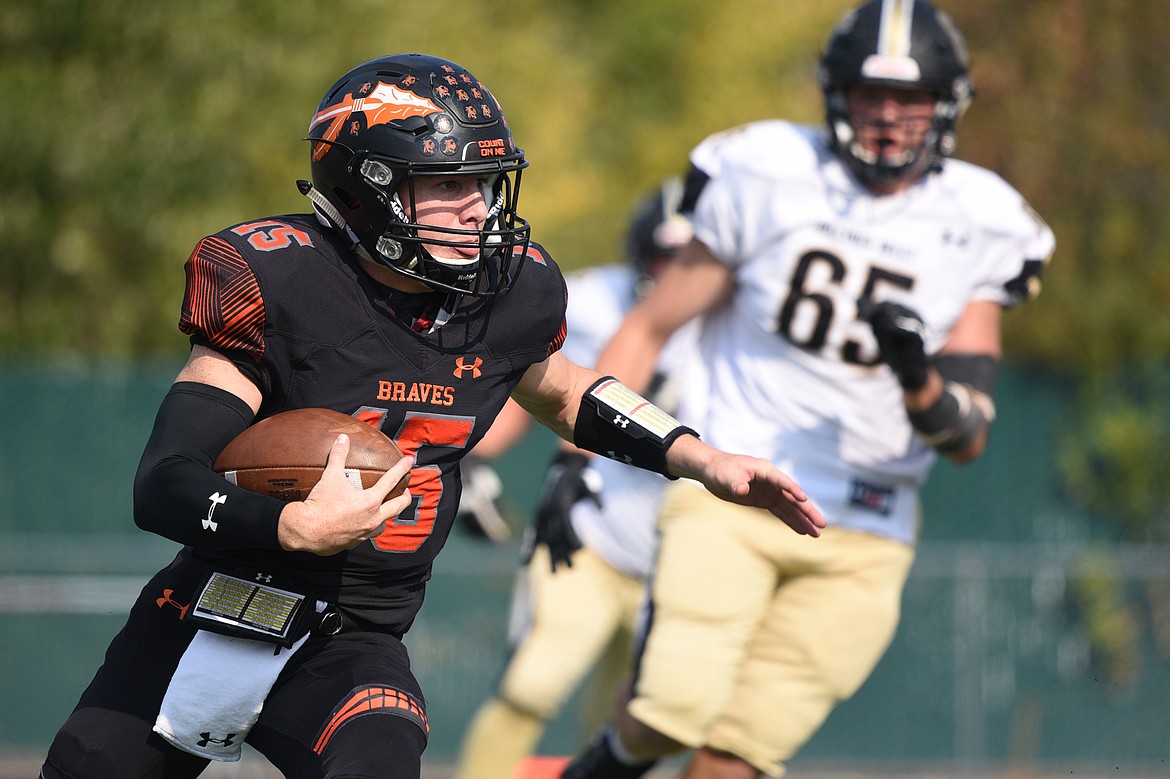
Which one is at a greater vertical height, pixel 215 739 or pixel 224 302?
pixel 224 302

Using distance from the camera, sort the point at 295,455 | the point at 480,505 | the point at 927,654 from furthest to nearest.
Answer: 1. the point at 927,654
2. the point at 480,505
3. the point at 295,455

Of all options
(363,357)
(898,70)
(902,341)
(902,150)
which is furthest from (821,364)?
(363,357)

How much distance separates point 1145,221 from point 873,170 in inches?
268

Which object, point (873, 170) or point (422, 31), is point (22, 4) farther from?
point (873, 170)

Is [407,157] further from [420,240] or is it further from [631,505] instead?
[631,505]

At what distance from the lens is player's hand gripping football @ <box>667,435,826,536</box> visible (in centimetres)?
328

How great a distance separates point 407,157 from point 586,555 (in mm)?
2721

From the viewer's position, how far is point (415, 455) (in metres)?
3.35

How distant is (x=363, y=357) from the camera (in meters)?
3.25

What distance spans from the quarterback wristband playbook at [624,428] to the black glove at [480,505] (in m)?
1.96

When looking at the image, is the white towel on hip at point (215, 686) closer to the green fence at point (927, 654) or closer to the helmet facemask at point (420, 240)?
the helmet facemask at point (420, 240)

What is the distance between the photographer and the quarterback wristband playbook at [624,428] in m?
3.58

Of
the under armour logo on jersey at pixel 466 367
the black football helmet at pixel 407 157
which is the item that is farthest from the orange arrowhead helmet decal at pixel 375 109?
the under armour logo on jersey at pixel 466 367

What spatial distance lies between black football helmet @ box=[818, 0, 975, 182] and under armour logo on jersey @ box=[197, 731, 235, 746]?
257 centimetres
